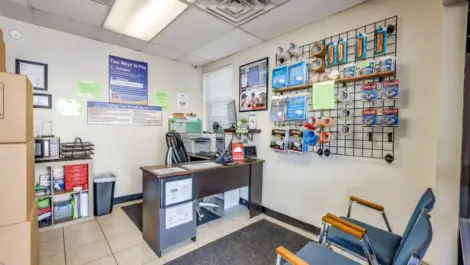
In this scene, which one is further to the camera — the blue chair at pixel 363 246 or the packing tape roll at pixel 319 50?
the packing tape roll at pixel 319 50

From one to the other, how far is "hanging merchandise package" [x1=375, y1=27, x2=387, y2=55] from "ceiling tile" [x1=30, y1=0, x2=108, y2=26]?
9.04ft

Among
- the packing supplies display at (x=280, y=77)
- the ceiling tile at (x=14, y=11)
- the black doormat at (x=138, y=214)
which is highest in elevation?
the ceiling tile at (x=14, y=11)

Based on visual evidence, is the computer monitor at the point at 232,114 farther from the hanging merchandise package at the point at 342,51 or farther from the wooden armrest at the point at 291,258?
the wooden armrest at the point at 291,258

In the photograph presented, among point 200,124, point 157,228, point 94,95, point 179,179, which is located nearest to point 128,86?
point 94,95

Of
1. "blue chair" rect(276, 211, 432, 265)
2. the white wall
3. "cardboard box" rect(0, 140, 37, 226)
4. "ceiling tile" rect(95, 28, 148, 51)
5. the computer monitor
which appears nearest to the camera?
"blue chair" rect(276, 211, 432, 265)

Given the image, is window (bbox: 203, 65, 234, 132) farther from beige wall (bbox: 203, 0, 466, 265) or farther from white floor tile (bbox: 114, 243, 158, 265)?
white floor tile (bbox: 114, 243, 158, 265)

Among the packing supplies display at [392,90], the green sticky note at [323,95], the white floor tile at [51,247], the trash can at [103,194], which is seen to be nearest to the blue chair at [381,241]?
the packing supplies display at [392,90]

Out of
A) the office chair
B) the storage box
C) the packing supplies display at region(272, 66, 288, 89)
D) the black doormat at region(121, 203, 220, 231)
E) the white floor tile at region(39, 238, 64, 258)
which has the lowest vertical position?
the black doormat at region(121, 203, 220, 231)

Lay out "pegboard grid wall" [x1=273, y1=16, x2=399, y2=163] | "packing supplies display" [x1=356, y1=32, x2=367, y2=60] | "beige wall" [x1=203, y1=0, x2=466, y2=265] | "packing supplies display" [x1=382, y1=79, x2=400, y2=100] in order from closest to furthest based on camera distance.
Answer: "beige wall" [x1=203, y1=0, x2=466, y2=265] < "packing supplies display" [x1=382, y1=79, x2=400, y2=100] < "pegboard grid wall" [x1=273, y1=16, x2=399, y2=163] < "packing supplies display" [x1=356, y1=32, x2=367, y2=60]

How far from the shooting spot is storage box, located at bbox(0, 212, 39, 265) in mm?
1173

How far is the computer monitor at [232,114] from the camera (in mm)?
Answer: 3493

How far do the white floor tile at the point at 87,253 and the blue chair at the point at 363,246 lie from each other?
1.77m

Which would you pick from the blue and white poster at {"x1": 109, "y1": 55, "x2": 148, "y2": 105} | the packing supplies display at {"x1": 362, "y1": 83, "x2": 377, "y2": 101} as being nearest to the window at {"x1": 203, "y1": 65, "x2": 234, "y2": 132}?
the blue and white poster at {"x1": 109, "y1": 55, "x2": 148, "y2": 105}

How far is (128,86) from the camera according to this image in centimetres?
339
